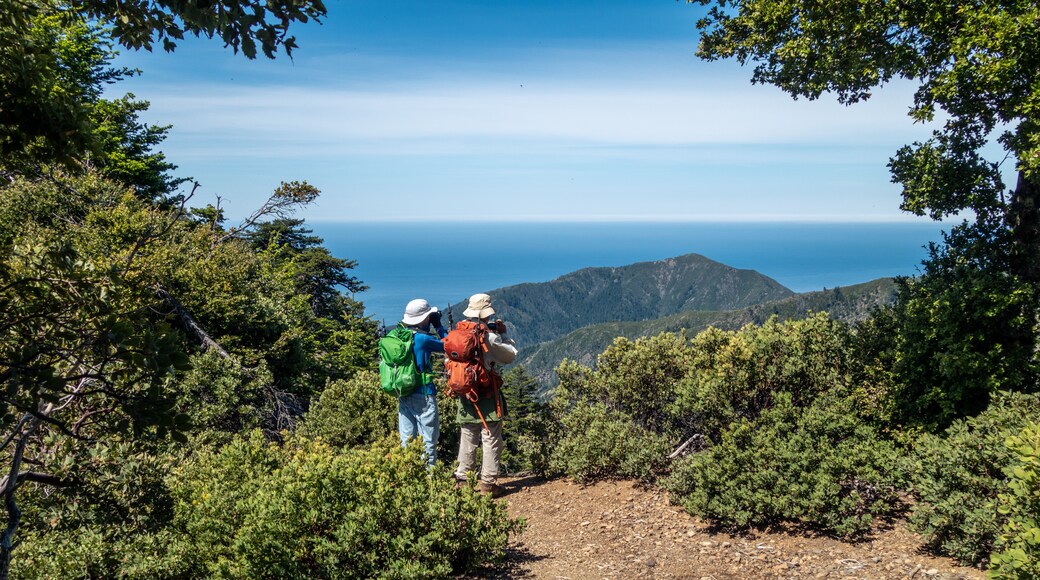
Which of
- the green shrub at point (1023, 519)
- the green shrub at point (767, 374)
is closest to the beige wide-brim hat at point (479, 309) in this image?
the green shrub at point (767, 374)

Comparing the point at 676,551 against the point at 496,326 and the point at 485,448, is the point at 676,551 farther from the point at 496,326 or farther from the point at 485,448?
the point at 496,326

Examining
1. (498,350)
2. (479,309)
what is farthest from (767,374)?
(479,309)

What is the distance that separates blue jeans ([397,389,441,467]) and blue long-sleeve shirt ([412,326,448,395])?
137 millimetres

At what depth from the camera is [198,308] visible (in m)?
12.8

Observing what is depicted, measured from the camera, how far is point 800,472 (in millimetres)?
6125

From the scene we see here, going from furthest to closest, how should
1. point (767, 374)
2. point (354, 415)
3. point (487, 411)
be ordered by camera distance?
1. point (354, 415)
2. point (487, 411)
3. point (767, 374)

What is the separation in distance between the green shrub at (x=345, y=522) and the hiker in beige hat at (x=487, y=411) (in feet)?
7.58

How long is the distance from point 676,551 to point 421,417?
3.25 meters

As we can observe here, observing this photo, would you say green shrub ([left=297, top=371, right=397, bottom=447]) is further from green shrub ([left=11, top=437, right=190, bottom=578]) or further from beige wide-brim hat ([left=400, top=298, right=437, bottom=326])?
green shrub ([left=11, top=437, right=190, bottom=578])

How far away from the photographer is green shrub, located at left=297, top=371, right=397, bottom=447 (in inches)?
356

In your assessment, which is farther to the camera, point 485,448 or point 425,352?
point 485,448

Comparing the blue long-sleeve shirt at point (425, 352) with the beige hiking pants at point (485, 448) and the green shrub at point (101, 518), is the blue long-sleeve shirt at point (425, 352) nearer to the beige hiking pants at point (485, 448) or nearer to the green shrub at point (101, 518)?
the beige hiking pants at point (485, 448)

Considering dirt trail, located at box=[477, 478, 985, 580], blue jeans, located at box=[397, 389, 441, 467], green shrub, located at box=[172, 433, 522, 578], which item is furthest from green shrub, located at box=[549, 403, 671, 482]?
green shrub, located at box=[172, 433, 522, 578]

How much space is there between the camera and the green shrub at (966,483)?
505cm
